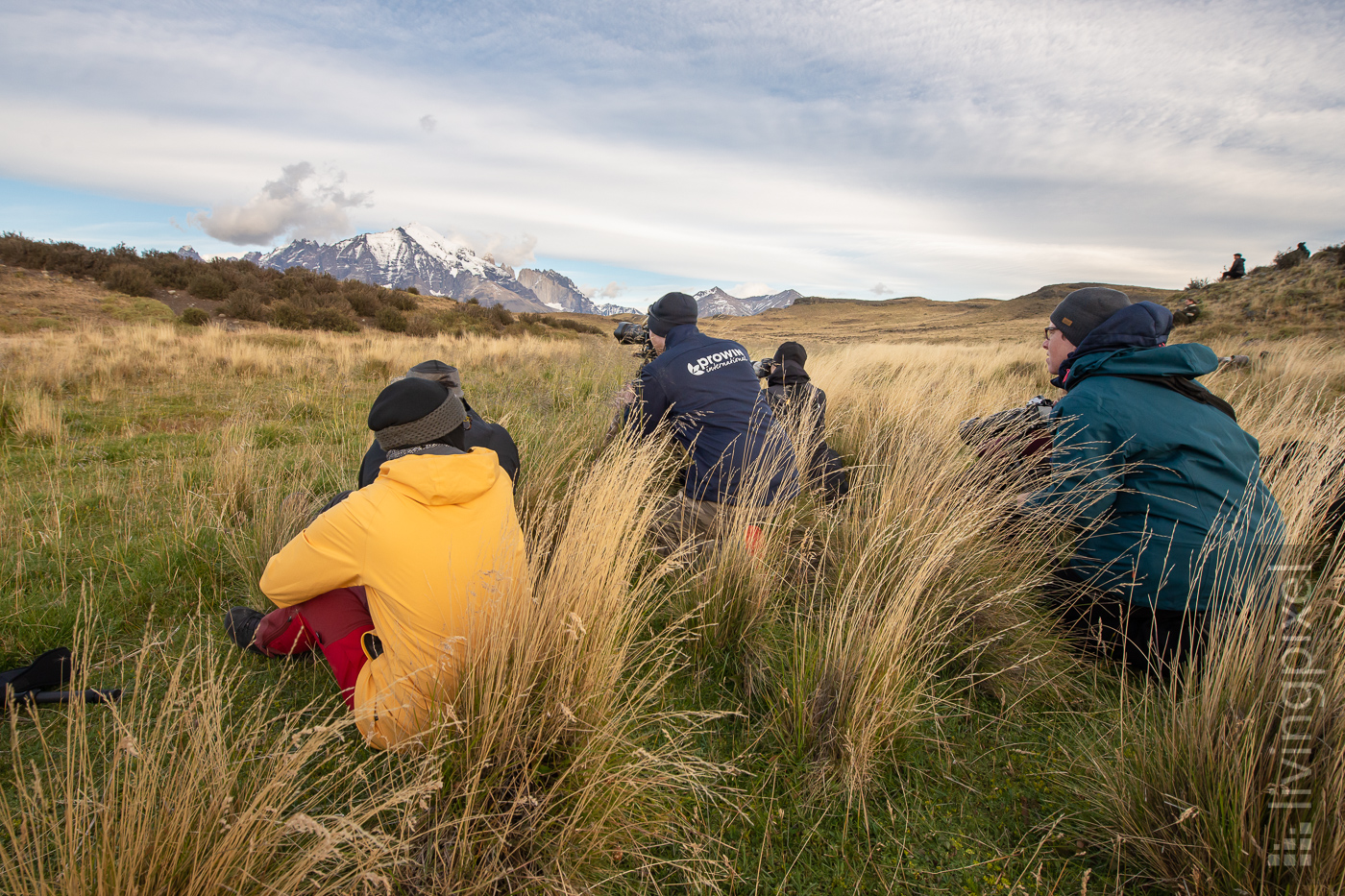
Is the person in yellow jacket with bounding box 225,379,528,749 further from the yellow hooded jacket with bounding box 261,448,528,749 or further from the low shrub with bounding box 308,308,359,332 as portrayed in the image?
the low shrub with bounding box 308,308,359,332

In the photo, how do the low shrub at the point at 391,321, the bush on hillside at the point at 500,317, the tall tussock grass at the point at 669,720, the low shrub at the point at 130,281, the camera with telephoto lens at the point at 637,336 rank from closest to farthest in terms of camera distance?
the tall tussock grass at the point at 669,720 < the camera with telephoto lens at the point at 637,336 < the low shrub at the point at 130,281 < the low shrub at the point at 391,321 < the bush on hillside at the point at 500,317

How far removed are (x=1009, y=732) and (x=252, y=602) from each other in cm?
340

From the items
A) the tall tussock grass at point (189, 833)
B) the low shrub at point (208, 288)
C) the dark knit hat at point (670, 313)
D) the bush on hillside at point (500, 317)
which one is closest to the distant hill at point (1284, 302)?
the dark knit hat at point (670, 313)

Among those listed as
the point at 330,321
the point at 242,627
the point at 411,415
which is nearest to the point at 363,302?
the point at 330,321

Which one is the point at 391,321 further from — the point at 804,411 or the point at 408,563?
the point at 408,563

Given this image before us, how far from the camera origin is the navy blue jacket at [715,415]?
3.19m

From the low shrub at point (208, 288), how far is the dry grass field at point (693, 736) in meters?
21.9

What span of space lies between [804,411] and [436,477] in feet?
9.49

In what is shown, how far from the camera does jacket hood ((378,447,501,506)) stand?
184cm

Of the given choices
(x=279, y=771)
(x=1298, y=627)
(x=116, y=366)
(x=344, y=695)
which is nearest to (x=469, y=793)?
(x=279, y=771)

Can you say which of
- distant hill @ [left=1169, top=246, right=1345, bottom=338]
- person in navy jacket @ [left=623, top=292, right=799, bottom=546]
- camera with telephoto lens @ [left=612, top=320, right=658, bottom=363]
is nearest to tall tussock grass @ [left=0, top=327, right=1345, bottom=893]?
person in navy jacket @ [left=623, top=292, right=799, bottom=546]

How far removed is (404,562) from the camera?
1.79 meters

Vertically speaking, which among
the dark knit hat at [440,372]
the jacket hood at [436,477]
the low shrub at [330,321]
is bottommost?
the jacket hood at [436,477]

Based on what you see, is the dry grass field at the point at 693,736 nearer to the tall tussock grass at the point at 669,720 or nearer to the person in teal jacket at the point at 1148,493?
the tall tussock grass at the point at 669,720
